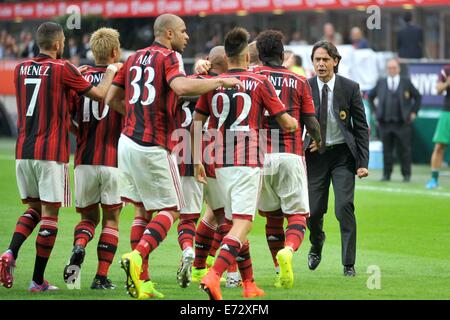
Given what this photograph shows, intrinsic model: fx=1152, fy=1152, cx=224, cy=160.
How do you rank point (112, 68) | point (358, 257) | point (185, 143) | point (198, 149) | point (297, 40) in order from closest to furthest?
point (198, 149)
point (112, 68)
point (185, 143)
point (358, 257)
point (297, 40)

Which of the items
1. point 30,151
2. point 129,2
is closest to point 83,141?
point 30,151

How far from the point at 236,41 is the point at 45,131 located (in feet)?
6.43

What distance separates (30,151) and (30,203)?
572 mm

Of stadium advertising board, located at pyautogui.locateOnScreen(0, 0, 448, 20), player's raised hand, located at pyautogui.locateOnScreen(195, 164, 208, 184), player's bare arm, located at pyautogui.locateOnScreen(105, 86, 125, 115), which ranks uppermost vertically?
stadium advertising board, located at pyautogui.locateOnScreen(0, 0, 448, 20)

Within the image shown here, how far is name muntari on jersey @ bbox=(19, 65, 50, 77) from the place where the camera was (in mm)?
10281

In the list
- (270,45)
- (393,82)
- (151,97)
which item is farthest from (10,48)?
(151,97)

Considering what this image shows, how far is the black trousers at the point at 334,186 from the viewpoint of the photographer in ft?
38.2

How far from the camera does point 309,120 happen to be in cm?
1052

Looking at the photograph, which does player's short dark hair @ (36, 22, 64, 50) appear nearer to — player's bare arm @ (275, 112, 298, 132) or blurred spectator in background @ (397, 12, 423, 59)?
player's bare arm @ (275, 112, 298, 132)

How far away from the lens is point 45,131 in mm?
10281

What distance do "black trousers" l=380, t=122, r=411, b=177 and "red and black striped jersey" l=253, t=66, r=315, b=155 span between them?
36.6 feet

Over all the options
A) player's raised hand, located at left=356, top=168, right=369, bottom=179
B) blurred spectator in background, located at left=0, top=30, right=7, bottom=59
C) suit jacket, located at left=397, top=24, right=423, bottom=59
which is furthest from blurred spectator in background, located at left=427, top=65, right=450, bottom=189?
blurred spectator in background, located at left=0, top=30, right=7, bottom=59

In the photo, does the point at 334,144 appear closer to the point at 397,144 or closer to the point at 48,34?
the point at 48,34
